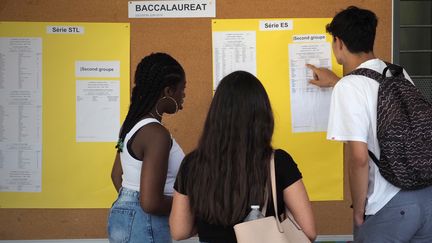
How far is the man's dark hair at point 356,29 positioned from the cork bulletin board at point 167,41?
97cm

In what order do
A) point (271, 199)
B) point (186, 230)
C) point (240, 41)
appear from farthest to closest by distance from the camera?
1. point (240, 41)
2. point (186, 230)
3. point (271, 199)

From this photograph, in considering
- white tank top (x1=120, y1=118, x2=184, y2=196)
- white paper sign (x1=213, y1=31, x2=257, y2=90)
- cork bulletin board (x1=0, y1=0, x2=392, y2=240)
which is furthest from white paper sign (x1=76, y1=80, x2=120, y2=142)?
white tank top (x1=120, y1=118, x2=184, y2=196)

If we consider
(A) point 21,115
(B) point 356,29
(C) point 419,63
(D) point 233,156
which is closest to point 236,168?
(D) point 233,156

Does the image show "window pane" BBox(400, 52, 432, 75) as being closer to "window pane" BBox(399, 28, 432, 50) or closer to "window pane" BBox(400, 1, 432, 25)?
"window pane" BBox(399, 28, 432, 50)

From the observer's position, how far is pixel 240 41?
11.8ft

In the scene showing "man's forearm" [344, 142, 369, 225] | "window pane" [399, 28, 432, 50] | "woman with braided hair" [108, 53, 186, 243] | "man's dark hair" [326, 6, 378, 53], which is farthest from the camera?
"window pane" [399, 28, 432, 50]

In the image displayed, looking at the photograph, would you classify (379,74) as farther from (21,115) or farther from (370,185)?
(21,115)

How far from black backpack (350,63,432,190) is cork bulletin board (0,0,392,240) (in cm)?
126

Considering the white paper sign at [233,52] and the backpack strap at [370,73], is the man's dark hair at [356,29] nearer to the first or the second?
the backpack strap at [370,73]

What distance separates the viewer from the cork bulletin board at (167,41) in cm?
360

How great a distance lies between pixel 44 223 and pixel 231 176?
6.79ft

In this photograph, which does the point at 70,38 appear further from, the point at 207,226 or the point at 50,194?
the point at 207,226

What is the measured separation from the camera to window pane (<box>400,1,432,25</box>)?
6.02m

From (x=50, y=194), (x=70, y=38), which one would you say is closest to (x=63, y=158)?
(x=50, y=194)
